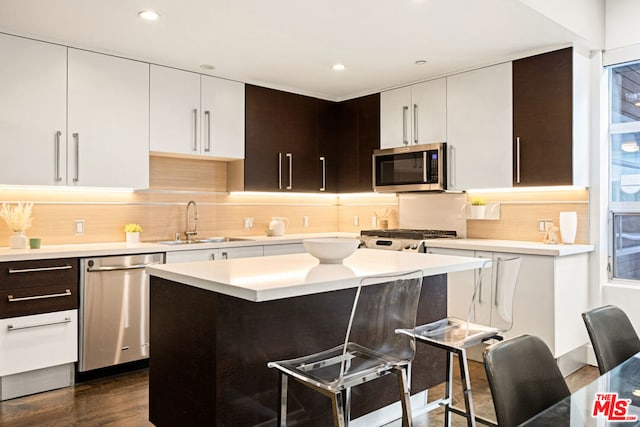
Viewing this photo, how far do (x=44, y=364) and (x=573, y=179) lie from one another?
12.7 feet

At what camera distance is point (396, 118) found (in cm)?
480

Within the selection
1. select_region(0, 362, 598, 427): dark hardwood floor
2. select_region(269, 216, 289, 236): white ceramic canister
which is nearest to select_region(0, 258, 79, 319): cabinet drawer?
select_region(0, 362, 598, 427): dark hardwood floor

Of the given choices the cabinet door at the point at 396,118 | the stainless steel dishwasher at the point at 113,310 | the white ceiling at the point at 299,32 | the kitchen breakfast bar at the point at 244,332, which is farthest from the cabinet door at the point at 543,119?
the stainless steel dishwasher at the point at 113,310

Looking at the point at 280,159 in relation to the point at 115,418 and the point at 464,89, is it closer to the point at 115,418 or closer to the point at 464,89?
the point at 464,89

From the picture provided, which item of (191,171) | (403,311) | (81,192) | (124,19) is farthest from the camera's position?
Result: (191,171)

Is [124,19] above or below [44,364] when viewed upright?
above

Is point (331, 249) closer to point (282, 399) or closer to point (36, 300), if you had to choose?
point (282, 399)

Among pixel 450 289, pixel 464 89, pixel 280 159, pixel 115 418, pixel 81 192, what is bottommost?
pixel 115 418

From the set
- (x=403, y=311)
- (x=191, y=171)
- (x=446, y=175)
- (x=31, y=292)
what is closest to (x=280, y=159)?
(x=191, y=171)

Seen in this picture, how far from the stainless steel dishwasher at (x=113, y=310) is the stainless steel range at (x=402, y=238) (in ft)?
6.22

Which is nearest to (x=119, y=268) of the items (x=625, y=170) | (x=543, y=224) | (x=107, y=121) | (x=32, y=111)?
(x=107, y=121)

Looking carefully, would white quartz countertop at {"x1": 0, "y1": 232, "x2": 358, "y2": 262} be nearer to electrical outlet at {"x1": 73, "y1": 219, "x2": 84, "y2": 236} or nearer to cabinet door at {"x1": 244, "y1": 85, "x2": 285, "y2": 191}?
electrical outlet at {"x1": 73, "y1": 219, "x2": 84, "y2": 236}

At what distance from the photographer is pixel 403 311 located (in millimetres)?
1913

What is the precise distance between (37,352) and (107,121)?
1710mm
